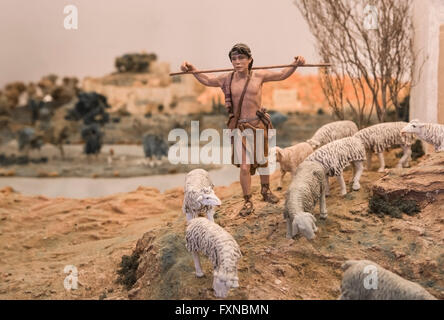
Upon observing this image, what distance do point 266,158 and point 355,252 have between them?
1.58 m

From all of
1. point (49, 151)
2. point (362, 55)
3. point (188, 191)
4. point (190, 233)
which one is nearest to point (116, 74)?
point (49, 151)

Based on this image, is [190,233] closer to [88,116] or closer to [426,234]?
[426,234]

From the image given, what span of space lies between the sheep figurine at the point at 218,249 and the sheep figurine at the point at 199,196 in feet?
1.00

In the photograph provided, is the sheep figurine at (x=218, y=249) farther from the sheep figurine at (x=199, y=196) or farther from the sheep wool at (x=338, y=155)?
the sheep wool at (x=338, y=155)

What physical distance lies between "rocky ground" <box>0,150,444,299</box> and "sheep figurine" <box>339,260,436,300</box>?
1.99ft

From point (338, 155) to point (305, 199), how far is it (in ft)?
4.03

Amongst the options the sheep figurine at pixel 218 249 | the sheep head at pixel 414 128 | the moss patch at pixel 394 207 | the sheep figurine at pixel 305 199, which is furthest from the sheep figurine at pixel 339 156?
the sheep figurine at pixel 218 249

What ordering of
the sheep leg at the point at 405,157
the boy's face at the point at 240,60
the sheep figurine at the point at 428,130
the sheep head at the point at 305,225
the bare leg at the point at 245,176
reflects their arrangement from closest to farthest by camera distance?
1. the sheep head at the point at 305,225
2. the boy's face at the point at 240,60
3. the bare leg at the point at 245,176
4. the sheep figurine at the point at 428,130
5. the sheep leg at the point at 405,157

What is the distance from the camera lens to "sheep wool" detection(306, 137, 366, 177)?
630cm

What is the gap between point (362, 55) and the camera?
882 cm

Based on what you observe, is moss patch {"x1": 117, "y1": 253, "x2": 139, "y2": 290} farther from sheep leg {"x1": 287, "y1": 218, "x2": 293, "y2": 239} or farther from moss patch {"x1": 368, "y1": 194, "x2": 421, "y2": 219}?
moss patch {"x1": 368, "y1": 194, "x2": 421, "y2": 219}

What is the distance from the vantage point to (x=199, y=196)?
17.5ft

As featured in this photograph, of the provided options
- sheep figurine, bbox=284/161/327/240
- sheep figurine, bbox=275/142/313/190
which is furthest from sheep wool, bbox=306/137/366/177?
sheep figurine, bbox=275/142/313/190

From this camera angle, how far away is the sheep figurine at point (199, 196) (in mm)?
5238
